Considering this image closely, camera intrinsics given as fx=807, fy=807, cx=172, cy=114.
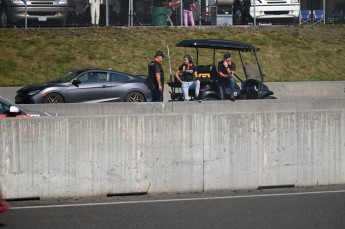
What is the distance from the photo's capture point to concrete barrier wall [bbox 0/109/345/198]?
1186 centimetres

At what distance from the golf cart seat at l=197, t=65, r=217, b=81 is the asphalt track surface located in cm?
1056

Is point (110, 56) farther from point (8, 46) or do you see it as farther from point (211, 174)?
point (211, 174)

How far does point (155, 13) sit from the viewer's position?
35156 millimetres

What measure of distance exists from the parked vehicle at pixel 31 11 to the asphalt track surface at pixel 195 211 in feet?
71.9

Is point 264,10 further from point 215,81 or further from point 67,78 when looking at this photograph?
point 67,78

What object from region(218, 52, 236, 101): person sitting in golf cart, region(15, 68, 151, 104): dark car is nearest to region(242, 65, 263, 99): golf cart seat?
region(218, 52, 236, 101): person sitting in golf cart

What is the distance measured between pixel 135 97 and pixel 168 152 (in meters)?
12.1

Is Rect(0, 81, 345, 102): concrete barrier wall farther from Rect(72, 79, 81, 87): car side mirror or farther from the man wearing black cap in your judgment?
Rect(72, 79, 81, 87): car side mirror

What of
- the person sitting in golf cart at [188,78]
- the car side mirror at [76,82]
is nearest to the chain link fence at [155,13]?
the car side mirror at [76,82]

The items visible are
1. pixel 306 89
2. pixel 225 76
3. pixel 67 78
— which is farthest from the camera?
pixel 306 89

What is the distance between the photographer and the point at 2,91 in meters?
26.0

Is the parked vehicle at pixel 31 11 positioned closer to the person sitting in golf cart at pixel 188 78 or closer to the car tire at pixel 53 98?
the car tire at pixel 53 98

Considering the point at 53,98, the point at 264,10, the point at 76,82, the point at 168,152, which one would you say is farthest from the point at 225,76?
the point at 264,10

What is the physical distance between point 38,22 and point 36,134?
22347 millimetres
